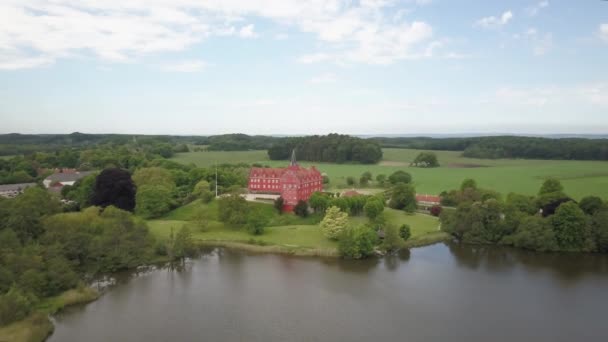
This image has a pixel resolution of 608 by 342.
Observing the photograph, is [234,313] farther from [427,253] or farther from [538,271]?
[538,271]

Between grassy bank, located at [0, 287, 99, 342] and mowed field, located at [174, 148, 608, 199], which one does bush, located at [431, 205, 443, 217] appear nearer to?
mowed field, located at [174, 148, 608, 199]

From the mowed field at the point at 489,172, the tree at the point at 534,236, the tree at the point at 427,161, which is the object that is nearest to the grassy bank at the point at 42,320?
the tree at the point at 534,236

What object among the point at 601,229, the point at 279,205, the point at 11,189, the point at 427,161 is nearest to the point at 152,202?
the point at 279,205

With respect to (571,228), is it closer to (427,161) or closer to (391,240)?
(391,240)

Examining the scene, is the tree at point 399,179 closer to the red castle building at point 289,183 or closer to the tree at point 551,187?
the red castle building at point 289,183

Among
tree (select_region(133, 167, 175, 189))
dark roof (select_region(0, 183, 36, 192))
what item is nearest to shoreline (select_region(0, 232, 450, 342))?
tree (select_region(133, 167, 175, 189))
